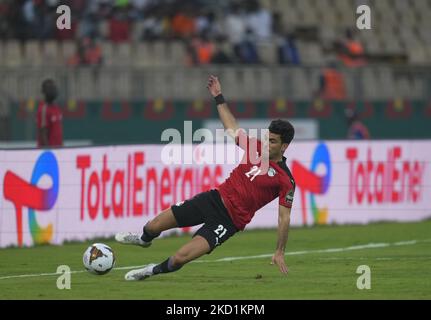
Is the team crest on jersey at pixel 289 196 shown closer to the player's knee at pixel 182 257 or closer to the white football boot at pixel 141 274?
the player's knee at pixel 182 257

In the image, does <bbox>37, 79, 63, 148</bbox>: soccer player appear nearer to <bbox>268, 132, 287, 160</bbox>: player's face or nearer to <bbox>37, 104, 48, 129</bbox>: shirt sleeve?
<bbox>37, 104, 48, 129</bbox>: shirt sleeve

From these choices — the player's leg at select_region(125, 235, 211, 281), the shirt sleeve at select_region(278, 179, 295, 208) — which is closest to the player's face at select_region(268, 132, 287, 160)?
the shirt sleeve at select_region(278, 179, 295, 208)

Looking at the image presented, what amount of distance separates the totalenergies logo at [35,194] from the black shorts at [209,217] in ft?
16.7

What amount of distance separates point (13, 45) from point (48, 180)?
11062 mm

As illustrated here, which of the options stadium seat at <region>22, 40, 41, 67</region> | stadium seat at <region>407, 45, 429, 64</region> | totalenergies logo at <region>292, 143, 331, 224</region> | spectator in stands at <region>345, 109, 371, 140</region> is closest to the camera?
totalenergies logo at <region>292, 143, 331, 224</region>

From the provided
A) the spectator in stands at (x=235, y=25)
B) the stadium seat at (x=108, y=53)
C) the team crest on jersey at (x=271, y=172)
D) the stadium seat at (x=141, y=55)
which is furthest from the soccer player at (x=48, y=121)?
the spectator in stands at (x=235, y=25)

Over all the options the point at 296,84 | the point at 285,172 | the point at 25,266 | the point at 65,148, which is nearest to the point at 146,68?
the point at 296,84

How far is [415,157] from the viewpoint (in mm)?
24719

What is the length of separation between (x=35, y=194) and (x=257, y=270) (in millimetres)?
4692

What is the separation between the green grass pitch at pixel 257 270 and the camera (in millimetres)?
13734

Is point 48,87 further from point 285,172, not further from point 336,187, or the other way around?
point 285,172

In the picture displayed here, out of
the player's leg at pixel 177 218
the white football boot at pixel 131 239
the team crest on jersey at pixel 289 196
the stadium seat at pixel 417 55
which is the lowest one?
the white football boot at pixel 131 239

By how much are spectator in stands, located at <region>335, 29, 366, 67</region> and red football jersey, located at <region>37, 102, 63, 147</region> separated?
44.9ft

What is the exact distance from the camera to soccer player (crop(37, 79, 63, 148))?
21047 millimetres
